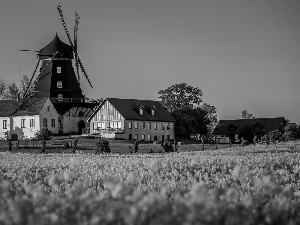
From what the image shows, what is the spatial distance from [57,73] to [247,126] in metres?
45.5

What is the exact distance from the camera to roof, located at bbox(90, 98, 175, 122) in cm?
8825

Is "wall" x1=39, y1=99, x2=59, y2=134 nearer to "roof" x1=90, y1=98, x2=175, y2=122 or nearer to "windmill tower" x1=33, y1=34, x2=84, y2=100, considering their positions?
"windmill tower" x1=33, y1=34, x2=84, y2=100

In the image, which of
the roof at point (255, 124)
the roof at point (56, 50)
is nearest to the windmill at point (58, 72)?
the roof at point (56, 50)

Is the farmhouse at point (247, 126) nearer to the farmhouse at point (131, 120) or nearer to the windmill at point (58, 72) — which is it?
the farmhouse at point (131, 120)

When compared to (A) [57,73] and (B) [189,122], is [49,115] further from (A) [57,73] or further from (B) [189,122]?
(B) [189,122]

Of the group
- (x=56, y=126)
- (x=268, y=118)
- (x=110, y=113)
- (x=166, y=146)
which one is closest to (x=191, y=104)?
(x=268, y=118)

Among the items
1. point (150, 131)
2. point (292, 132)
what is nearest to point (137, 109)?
point (150, 131)

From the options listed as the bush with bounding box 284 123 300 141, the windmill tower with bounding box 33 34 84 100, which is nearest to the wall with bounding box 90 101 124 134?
the windmill tower with bounding box 33 34 84 100

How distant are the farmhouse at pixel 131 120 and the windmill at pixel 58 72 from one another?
5.47 meters

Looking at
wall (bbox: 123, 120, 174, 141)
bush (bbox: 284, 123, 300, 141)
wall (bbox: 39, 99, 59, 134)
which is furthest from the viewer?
wall (bbox: 123, 120, 174, 141)

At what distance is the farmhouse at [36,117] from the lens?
3199 inches

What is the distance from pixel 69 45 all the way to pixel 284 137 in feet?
133

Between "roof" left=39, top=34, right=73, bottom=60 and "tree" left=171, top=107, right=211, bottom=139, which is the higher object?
"roof" left=39, top=34, right=73, bottom=60

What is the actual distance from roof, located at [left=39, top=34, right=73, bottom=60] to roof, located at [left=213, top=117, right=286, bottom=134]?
47850 mm
